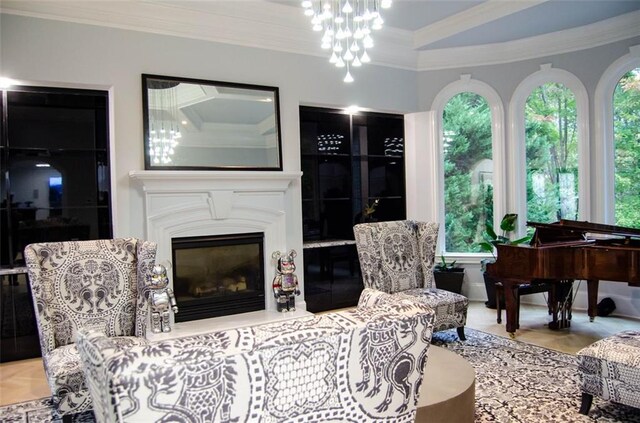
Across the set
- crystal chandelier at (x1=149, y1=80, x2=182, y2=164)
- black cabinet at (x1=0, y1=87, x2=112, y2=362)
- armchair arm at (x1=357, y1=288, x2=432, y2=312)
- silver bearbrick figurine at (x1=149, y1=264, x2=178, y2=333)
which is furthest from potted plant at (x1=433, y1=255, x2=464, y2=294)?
armchair arm at (x1=357, y1=288, x2=432, y2=312)

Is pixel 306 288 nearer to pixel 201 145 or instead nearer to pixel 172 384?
pixel 201 145

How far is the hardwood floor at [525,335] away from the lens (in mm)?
3318

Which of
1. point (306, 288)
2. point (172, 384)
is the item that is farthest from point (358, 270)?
point (172, 384)

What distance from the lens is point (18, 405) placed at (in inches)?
119

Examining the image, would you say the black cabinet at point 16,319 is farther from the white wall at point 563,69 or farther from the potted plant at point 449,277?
the white wall at point 563,69

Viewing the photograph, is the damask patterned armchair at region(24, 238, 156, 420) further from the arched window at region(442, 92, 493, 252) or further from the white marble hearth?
the arched window at region(442, 92, 493, 252)

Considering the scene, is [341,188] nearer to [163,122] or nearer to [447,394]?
[163,122]

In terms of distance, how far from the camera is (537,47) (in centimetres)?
Answer: 536

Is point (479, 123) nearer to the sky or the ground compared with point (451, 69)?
nearer to the ground

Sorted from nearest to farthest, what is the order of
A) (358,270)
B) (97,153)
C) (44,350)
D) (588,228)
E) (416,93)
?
(44,350) → (588,228) → (97,153) → (358,270) → (416,93)

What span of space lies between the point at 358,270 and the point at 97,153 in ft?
10.2

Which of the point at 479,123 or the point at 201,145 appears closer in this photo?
the point at 201,145

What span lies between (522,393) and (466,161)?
139 inches

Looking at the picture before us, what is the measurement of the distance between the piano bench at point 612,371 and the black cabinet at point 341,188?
2.99 metres
